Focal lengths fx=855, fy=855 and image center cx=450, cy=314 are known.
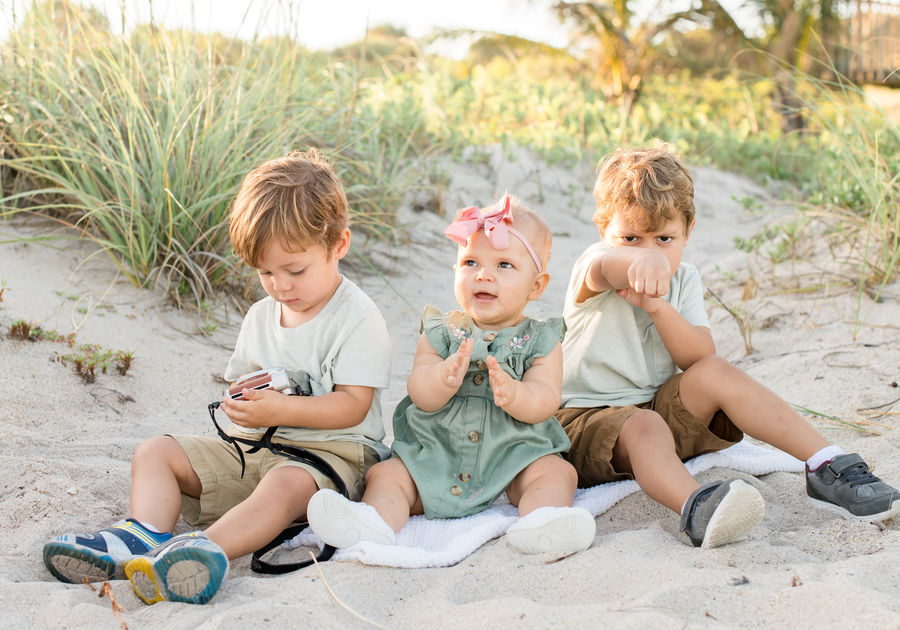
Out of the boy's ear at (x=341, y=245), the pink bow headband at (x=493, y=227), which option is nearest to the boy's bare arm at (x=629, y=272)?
the pink bow headband at (x=493, y=227)

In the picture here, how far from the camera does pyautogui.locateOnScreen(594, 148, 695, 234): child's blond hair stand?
260 centimetres

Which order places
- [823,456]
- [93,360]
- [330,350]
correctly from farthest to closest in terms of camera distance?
[93,360] → [330,350] → [823,456]

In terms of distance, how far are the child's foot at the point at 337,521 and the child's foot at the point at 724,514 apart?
0.80 m

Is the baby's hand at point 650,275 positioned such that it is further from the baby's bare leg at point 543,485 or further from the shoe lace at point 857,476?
the shoe lace at point 857,476

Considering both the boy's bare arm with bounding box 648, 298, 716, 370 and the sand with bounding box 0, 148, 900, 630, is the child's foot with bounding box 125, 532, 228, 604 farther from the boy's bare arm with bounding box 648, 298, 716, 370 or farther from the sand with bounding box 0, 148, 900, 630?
the boy's bare arm with bounding box 648, 298, 716, 370

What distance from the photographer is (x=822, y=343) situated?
398cm

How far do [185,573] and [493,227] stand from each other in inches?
47.9

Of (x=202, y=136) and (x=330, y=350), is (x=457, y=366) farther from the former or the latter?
(x=202, y=136)

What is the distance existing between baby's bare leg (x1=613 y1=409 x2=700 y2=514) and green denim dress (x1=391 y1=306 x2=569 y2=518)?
188 millimetres

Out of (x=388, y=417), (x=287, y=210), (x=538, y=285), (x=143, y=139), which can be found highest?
(x=143, y=139)

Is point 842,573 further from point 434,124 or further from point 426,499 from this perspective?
point 434,124

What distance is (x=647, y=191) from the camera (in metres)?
2.61

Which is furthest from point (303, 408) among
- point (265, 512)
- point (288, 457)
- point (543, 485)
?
point (543, 485)

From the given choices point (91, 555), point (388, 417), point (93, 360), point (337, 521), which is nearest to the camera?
point (91, 555)
